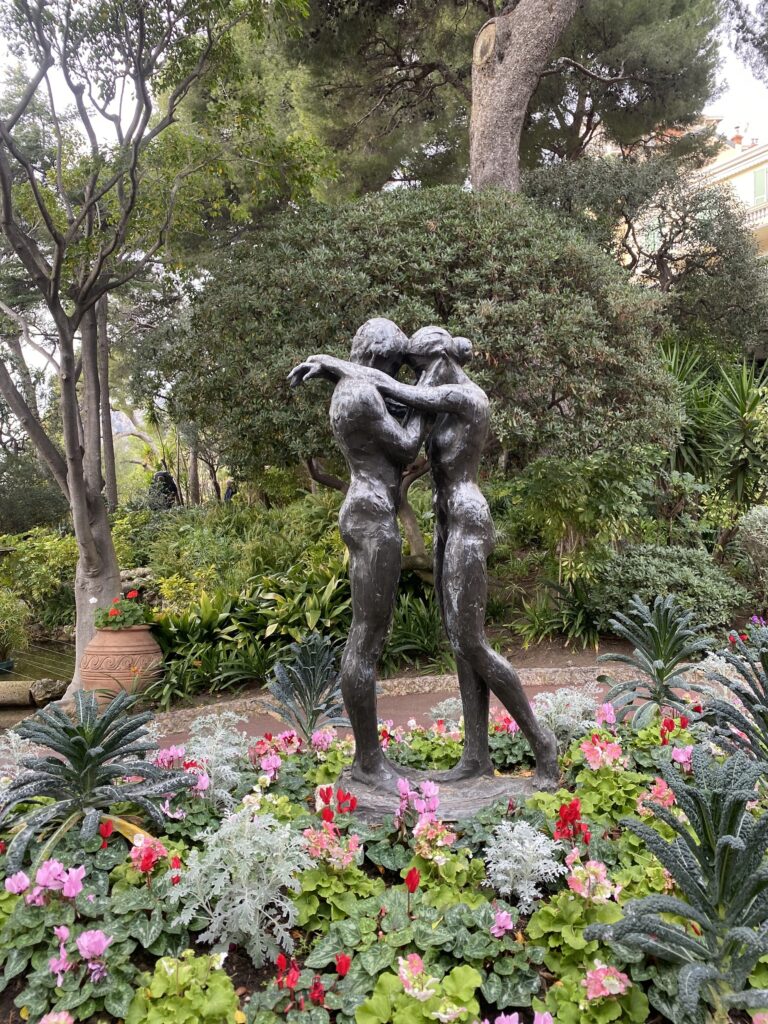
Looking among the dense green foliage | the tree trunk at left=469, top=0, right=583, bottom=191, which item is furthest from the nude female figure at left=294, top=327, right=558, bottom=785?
the tree trunk at left=469, top=0, right=583, bottom=191

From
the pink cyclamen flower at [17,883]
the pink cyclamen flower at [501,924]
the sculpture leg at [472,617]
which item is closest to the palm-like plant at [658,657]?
the sculpture leg at [472,617]

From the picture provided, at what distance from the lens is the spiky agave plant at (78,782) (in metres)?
2.49

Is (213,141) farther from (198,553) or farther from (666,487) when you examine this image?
(666,487)

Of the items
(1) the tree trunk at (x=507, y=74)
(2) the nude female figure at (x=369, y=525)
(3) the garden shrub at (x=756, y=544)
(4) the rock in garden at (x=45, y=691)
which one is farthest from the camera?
(1) the tree trunk at (x=507, y=74)

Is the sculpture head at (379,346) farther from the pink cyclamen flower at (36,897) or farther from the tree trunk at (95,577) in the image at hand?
the tree trunk at (95,577)

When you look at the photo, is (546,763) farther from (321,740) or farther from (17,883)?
(17,883)

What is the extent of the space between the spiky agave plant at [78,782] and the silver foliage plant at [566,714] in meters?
1.89

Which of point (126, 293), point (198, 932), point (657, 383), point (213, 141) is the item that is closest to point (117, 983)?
point (198, 932)

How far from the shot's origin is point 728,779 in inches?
84.1

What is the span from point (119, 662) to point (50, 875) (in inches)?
186

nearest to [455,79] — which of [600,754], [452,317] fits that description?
[452,317]

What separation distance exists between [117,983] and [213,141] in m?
7.37

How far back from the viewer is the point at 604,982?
1.83 metres

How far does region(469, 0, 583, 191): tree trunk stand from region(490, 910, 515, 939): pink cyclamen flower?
843 centimetres
